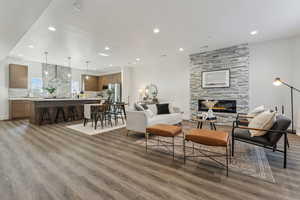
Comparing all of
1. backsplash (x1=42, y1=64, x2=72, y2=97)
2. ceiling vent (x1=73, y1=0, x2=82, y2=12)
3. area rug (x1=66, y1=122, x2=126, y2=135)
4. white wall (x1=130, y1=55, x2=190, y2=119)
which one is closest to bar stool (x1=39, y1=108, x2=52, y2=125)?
area rug (x1=66, y1=122, x2=126, y2=135)

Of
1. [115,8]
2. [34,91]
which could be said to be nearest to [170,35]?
[115,8]

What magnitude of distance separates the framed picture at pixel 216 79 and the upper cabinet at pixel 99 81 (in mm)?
5550

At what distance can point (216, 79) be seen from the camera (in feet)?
17.7

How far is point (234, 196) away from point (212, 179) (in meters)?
0.35

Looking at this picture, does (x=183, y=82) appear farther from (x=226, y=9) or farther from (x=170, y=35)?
(x=226, y=9)

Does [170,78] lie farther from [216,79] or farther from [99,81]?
[99,81]

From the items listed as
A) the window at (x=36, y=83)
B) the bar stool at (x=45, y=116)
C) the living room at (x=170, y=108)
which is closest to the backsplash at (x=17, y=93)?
the living room at (x=170, y=108)

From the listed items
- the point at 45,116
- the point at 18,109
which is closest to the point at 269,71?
the point at 45,116

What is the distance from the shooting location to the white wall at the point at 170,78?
640cm

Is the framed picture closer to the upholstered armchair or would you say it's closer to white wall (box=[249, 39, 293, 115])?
white wall (box=[249, 39, 293, 115])

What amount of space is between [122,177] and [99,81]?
9.46 meters

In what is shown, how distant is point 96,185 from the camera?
1.75 meters

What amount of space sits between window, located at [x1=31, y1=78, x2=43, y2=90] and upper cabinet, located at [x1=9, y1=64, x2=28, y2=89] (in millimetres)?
373

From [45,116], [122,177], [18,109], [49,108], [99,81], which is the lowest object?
[122,177]
